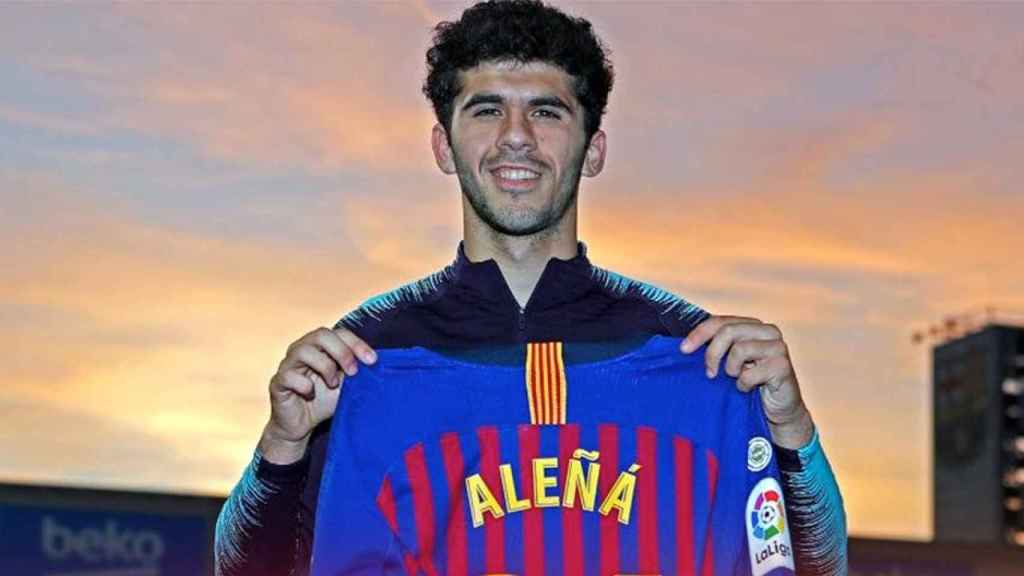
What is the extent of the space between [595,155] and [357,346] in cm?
85

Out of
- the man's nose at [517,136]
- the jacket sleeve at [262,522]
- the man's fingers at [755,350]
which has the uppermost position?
A: the man's nose at [517,136]

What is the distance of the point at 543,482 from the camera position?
4586mm

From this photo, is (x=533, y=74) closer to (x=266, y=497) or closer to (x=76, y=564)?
(x=266, y=497)

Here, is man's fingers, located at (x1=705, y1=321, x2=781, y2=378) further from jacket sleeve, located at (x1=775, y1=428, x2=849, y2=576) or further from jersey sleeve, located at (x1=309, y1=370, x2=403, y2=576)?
jersey sleeve, located at (x1=309, y1=370, x2=403, y2=576)

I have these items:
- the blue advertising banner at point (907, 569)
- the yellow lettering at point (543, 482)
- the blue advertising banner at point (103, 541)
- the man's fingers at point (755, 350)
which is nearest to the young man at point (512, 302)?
the man's fingers at point (755, 350)

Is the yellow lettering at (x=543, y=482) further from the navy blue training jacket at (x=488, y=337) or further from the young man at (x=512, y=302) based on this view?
the navy blue training jacket at (x=488, y=337)

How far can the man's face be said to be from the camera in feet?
15.2

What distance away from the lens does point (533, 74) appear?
4.75 m

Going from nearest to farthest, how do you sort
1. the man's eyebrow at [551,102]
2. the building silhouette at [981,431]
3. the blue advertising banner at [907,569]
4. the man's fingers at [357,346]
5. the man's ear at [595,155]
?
the man's fingers at [357,346]
the man's eyebrow at [551,102]
the man's ear at [595,155]
the blue advertising banner at [907,569]
the building silhouette at [981,431]

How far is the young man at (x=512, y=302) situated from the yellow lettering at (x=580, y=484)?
18 cm

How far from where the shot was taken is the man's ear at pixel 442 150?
4859 millimetres

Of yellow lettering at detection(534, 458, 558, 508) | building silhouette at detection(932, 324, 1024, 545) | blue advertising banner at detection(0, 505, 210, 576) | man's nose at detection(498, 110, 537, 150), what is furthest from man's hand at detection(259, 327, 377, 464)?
building silhouette at detection(932, 324, 1024, 545)

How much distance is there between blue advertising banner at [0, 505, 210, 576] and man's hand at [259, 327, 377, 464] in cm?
1108

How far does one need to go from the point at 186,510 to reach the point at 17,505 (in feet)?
4.68
